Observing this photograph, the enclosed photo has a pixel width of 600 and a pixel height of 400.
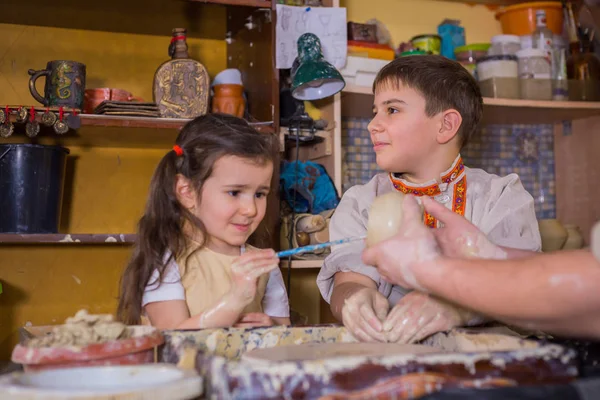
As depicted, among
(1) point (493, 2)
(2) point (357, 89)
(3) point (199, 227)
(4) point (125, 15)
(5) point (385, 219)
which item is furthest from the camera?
(1) point (493, 2)

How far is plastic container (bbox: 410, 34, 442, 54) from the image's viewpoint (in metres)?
2.82

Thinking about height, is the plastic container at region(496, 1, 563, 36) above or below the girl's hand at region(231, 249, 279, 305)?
above

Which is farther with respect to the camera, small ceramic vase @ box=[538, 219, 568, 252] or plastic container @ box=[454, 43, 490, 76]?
plastic container @ box=[454, 43, 490, 76]

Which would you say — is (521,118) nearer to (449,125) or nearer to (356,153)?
(356,153)

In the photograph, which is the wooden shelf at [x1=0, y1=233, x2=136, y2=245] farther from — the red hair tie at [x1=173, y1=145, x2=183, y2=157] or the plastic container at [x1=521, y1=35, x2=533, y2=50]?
the plastic container at [x1=521, y1=35, x2=533, y2=50]

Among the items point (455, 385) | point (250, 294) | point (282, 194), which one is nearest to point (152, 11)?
point (282, 194)

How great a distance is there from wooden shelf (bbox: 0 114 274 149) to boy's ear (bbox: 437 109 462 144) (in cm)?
68

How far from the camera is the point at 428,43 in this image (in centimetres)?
282

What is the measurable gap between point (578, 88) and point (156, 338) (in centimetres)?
247

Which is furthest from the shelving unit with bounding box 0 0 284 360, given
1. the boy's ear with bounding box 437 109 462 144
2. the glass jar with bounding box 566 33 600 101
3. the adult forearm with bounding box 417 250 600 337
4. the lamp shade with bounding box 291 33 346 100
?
the adult forearm with bounding box 417 250 600 337

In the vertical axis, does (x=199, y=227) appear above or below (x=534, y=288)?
above

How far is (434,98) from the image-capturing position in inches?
74.3

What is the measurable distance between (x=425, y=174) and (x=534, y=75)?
1.25 metres

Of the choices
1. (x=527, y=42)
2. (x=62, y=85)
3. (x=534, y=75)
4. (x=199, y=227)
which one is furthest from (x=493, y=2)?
(x=199, y=227)
